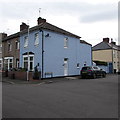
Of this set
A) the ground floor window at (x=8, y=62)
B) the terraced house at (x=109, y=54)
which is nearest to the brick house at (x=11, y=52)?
the ground floor window at (x=8, y=62)

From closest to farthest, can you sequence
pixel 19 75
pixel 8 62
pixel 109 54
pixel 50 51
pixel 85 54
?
pixel 19 75
pixel 50 51
pixel 8 62
pixel 85 54
pixel 109 54

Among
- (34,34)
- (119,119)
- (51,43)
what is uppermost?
(34,34)

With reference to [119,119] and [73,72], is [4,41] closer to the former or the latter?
[73,72]

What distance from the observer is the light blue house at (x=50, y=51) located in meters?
20.9

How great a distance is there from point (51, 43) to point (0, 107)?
52.5ft

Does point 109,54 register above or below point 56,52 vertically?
above

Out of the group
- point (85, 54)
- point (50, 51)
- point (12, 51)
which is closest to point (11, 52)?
point (12, 51)

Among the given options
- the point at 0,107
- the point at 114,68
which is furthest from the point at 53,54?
the point at 114,68

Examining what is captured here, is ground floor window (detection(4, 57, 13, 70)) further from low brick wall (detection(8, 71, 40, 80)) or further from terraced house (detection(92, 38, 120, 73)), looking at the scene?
terraced house (detection(92, 38, 120, 73))

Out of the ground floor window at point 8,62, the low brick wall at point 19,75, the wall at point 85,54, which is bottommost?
the low brick wall at point 19,75

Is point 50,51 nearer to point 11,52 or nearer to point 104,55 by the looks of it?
point 11,52

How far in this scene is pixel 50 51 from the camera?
70.6ft

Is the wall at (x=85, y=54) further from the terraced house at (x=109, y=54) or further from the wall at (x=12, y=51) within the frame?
the wall at (x=12, y=51)

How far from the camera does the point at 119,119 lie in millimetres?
5172
